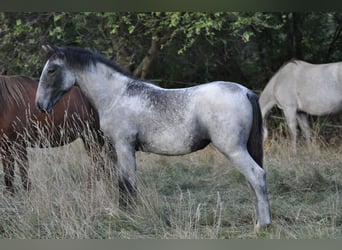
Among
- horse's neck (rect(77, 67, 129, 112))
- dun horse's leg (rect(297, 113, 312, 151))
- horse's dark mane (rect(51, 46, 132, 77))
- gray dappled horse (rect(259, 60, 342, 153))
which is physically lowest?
dun horse's leg (rect(297, 113, 312, 151))

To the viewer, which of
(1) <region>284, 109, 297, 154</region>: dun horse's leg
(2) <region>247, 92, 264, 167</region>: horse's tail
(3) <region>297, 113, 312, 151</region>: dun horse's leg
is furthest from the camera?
(3) <region>297, 113, 312, 151</region>: dun horse's leg

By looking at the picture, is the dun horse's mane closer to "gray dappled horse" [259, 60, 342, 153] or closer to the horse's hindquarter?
"gray dappled horse" [259, 60, 342, 153]

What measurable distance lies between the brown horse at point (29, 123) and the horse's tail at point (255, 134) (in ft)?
5.54

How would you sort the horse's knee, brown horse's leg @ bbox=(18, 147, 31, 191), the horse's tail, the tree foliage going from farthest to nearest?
1. the tree foliage
2. brown horse's leg @ bbox=(18, 147, 31, 191)
3. the horse's knee
4. the horse's tail

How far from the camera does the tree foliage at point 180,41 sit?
8.87 metres

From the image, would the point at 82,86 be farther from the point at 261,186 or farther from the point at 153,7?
the point at 153,7

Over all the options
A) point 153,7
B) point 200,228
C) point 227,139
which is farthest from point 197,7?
point 200,228

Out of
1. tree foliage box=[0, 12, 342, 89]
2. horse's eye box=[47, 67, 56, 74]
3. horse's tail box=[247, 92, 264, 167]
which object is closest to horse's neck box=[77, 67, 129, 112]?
horse's eye box=[47, 67, 56, 74]

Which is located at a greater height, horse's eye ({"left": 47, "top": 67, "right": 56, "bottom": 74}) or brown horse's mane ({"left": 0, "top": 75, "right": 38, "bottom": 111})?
horse's eye ({"left": 47, "top": 67, "right": 56, "bottom": 74})

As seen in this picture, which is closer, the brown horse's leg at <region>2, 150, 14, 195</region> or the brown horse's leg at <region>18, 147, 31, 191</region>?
the brown horse's leg at <region>18, 147, 31, 191</region>

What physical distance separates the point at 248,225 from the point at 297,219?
420 millimetres

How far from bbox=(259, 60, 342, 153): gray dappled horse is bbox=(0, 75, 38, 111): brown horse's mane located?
4.02 meters

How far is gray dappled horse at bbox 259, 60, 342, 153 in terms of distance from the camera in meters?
8.18

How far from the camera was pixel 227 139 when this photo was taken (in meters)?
4.39
